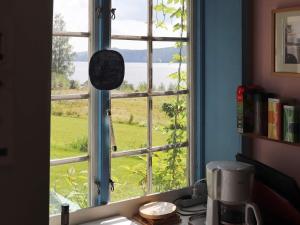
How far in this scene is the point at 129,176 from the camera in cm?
237

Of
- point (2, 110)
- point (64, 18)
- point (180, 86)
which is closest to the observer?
point (2, 110)

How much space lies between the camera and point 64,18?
2096 mm

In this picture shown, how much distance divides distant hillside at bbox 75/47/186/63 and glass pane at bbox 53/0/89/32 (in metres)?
0.14

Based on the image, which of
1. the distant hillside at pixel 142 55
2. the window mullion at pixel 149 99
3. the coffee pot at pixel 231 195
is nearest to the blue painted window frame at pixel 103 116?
the distant hillside at pixel 142 55

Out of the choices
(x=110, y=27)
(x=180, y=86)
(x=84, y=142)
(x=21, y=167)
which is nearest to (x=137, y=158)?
(x=84, y=142)

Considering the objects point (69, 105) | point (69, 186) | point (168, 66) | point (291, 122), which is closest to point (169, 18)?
point (168, 66)

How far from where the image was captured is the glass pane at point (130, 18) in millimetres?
2266

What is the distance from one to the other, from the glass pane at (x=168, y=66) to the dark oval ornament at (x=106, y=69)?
1.00ft

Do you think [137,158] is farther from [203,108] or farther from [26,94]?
[26,94]

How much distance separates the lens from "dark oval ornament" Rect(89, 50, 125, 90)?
2.13 metres

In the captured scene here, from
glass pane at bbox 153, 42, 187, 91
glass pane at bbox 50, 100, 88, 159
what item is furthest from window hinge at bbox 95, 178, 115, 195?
glass pane at bbox 153, 42, 187, 91

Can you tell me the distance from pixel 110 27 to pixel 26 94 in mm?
949

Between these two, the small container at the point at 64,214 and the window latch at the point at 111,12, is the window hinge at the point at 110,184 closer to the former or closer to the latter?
the small container at the point at 64,214

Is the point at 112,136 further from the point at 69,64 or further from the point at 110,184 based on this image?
the point at 69,64
